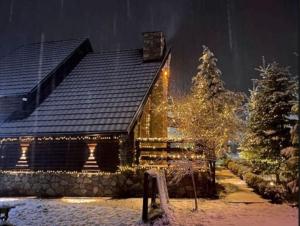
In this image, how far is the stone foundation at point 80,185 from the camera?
50.1ft

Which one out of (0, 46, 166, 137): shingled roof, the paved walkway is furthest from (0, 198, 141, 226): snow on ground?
the paved walkway

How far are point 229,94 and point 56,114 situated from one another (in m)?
17.9

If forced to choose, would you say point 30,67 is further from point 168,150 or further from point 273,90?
point 273,90

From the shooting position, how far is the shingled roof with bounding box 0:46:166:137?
16938 millimetres

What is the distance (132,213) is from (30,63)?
635 inches

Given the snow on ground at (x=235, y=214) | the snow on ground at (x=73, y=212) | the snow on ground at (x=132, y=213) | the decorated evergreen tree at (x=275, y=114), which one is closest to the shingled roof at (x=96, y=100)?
the snow on ground at (x=73, y=212)

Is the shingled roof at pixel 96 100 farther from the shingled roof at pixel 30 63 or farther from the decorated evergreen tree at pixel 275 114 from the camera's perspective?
the decorated evergreen tree at pixel 275 114

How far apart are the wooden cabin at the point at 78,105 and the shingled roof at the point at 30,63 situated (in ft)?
0.24

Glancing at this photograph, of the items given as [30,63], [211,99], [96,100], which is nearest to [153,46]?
[96,100]

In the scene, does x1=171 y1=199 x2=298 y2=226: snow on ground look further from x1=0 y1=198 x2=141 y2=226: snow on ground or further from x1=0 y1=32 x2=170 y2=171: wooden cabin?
x1=0 y1=32 x2=170 y2=171: wooden cabin

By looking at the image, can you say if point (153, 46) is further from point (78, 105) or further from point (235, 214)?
point (235, 214)

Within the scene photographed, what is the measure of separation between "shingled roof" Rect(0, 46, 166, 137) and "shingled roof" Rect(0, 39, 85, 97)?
1.42 m

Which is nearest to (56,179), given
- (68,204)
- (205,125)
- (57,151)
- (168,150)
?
(57,151)

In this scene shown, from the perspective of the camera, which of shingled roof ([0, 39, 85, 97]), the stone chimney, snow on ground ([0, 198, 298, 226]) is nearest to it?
snow on ground ([0, 198, 298, 226])
